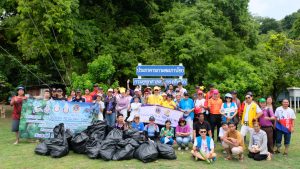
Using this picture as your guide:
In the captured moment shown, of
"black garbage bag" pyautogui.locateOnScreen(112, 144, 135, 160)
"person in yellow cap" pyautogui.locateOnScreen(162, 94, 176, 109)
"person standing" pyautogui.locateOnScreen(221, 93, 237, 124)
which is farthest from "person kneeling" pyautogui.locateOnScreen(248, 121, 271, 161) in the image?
"black garbage bag" pyautogui.locateOnScreen(112, 144, 135, 160)

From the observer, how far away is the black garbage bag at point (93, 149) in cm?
816

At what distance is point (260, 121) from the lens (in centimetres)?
907

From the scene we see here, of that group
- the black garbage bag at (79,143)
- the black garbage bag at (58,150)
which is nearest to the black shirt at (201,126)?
the black garbage bag at (79,143)

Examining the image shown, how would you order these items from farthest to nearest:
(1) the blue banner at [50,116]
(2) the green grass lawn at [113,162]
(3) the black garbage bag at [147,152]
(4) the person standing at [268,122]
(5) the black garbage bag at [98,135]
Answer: (1) the blue banner at [50,116]
(4) the person standing at [268,122]
(5) the black garbage bag at [98,135]
(3) the black garbage bag at [147,152]
(2) the green grass lawn at [113,162]

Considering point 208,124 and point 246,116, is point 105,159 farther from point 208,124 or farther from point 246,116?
point 246,116

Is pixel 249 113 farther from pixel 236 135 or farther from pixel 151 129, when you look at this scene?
pixel 151 129

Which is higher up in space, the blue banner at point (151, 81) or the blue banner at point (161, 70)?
the blue banner at point (161, 70)

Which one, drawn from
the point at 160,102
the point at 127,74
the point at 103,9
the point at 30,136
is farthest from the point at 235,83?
the point at 30,136

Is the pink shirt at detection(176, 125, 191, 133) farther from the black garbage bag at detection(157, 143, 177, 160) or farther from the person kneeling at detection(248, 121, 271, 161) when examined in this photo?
the person kneeling at detection(248, 121, 271, 161)

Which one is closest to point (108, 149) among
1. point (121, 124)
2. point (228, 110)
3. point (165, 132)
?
point (121, 124)

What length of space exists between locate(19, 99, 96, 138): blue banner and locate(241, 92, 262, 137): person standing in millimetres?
4392

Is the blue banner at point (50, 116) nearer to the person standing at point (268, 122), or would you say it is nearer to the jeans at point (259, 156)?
the jeans at point (259, 156)

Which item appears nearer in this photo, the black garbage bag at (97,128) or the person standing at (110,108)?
the black garbage bag at (97,128)

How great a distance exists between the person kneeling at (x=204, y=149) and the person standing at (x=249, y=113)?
1.40 metres
